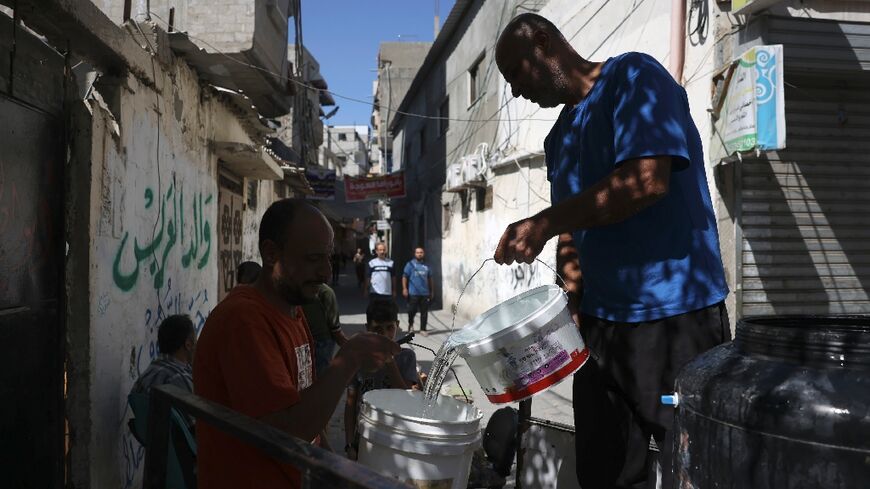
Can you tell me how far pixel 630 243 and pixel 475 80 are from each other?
1378cm

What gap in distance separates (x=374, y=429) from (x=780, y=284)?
550 cm

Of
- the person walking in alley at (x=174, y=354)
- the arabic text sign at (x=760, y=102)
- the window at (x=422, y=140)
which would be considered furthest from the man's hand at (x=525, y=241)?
the window at (x=422, y=140)

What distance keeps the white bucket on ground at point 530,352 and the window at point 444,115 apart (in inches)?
639

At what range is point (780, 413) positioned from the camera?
44.6 inches

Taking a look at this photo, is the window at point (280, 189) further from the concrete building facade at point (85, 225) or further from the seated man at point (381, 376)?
the seated man at point (381, 376)

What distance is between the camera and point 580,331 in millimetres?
2125

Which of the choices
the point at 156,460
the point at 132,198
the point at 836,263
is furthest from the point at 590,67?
the point at 836,263

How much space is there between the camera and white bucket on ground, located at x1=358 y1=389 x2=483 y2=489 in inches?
79.7

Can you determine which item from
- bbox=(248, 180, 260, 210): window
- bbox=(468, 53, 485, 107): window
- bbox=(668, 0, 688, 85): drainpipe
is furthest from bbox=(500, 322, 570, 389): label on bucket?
bbox=(468, 53, 485, 107): window

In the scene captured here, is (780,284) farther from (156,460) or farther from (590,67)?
(156,460)

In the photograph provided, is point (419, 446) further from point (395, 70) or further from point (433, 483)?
point (395, 70)

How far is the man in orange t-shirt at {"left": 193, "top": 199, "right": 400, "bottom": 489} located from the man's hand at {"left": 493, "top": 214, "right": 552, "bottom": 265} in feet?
1.59

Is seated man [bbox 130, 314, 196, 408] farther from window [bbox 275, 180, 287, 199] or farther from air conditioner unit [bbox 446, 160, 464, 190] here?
air conditioner unit [bbox 446, 160, 464, 190]

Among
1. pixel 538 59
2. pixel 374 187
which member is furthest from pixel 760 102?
pixel 374 187
